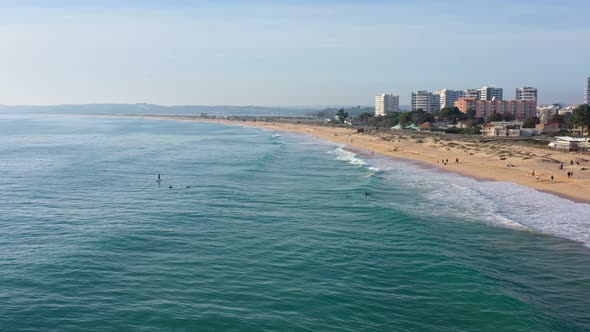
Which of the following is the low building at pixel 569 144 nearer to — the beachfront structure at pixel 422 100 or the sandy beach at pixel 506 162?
the sandy beach at pixel 506 162

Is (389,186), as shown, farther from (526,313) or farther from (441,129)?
(441,129)

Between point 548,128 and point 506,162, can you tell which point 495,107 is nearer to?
point 548,128

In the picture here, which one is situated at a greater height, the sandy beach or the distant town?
the distant town

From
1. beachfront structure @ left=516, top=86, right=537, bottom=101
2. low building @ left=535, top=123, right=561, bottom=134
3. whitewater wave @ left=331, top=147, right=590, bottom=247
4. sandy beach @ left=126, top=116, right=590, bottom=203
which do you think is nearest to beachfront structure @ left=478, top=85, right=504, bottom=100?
beachfront structure @ left=516, top=86, right=537, bottom=101

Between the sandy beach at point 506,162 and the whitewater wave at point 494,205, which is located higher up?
the sandy beach at point 506,162

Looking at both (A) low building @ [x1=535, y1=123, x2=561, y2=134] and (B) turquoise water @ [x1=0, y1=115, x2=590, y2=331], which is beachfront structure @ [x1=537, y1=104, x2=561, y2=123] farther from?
(B) turquoise water @ [x1=0, y1=115, x2=590, y2=331]

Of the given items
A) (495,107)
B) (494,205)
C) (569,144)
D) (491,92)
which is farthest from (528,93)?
(494,205)

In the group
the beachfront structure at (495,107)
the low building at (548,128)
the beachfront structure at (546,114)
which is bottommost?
the low building at (548,128)

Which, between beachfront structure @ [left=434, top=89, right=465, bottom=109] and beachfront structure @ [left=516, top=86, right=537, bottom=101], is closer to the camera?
beachfront structure @ [left=516, top=86, right=537, bottom=101]

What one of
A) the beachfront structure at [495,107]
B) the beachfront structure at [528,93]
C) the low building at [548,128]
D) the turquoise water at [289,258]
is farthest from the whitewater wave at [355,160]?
the beachfront structure at [528,93]

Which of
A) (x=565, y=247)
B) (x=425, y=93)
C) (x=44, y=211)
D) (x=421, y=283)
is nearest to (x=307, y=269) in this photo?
(x=421, y=283)
